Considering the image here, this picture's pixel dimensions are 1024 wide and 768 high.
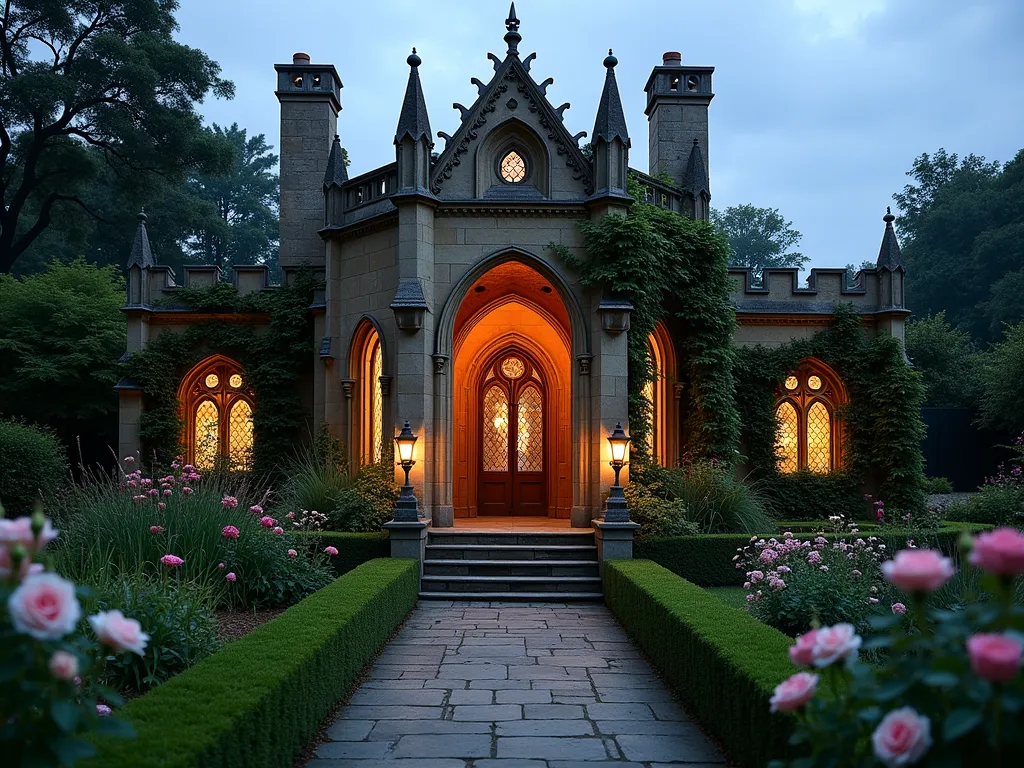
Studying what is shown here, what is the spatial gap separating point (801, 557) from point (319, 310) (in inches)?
394

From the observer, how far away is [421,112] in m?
13.1

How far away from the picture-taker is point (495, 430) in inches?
666

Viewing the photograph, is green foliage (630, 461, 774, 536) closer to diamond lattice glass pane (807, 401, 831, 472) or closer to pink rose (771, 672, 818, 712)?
diamond lattice glass pane (807, 401, 831, 472)

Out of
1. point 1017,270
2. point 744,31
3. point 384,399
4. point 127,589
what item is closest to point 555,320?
point 384,399

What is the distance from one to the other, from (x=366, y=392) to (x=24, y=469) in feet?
18.4

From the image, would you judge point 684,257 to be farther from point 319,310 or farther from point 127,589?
point 127,589

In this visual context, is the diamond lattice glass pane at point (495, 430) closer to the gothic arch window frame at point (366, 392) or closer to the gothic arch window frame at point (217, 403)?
the gothic arch window frame at point (366, 392)

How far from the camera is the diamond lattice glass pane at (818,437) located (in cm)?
1714

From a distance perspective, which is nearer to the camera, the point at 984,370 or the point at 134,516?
the point at 134,516

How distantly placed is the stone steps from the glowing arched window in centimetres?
676

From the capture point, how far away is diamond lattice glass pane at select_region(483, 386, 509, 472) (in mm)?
16797

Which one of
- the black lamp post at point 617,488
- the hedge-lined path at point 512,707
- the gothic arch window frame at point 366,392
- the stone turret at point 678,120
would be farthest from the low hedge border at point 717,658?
the stone turret at point 678,120

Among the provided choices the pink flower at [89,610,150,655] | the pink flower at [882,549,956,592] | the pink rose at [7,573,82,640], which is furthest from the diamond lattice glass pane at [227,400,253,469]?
the pink flower at [882,549,956,592]

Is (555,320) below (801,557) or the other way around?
the other way around
